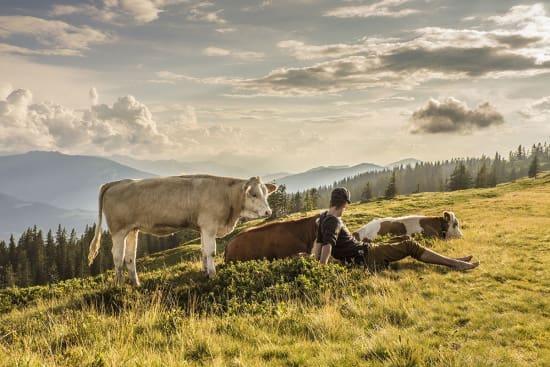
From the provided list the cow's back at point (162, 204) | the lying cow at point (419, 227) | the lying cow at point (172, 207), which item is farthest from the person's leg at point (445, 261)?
the lying cow at point (419, 227)

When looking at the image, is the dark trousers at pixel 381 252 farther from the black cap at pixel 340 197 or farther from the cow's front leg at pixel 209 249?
the cow's front leg at pixel 209 249

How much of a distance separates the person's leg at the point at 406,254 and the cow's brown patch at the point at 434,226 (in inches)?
262

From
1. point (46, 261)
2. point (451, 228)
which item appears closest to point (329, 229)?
point (451, 228)

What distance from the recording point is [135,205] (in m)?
12.2

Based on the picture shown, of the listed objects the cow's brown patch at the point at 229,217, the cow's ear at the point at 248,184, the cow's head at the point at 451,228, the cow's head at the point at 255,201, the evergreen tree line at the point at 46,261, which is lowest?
the evergreen tree line at the point at 46,261

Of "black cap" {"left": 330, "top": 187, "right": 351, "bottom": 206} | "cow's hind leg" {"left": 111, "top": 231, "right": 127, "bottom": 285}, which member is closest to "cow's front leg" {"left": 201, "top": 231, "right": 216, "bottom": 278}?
"cow's hind leg" {"left": 111, "top": 231, "right": 127, "bottom": 285}

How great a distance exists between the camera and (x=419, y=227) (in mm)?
17562

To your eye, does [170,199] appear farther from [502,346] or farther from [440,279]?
[502,346]

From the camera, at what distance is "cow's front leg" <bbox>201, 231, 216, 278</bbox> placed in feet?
38.6

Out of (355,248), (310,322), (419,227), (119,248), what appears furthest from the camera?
(419,227)

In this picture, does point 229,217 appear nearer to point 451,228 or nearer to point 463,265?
point 463,265

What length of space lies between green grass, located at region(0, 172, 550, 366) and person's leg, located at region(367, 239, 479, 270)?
0.27 metres

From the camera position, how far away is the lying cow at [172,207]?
12.1 metres

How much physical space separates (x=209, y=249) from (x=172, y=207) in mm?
1668
